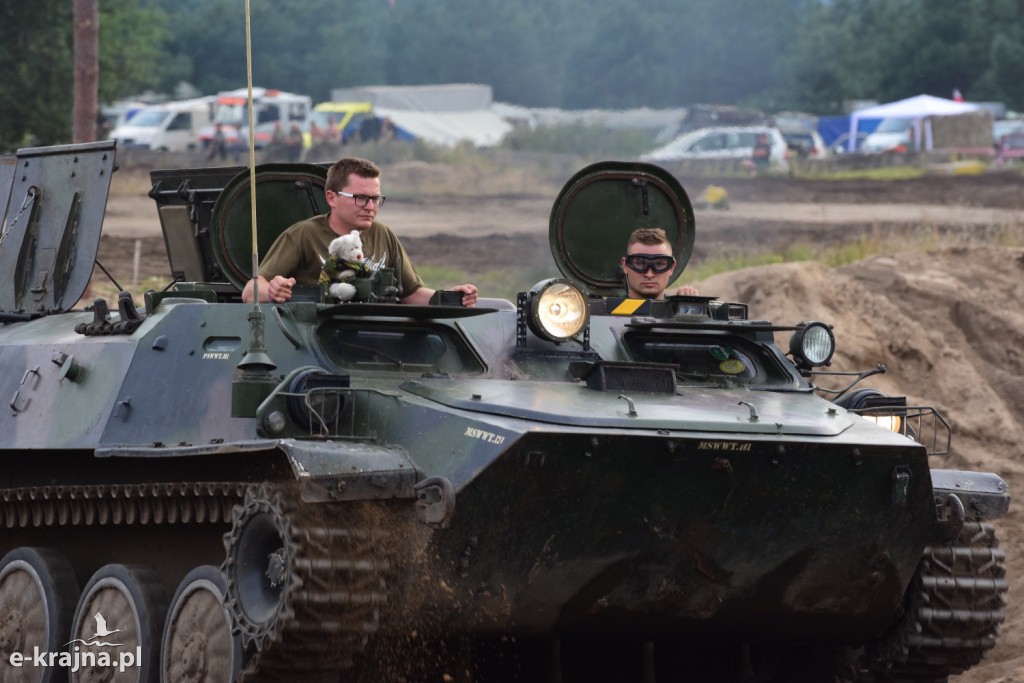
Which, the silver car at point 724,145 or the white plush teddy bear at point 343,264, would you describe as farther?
the silver car at point 724,145

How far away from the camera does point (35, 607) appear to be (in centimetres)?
1009

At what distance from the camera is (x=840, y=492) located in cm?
853

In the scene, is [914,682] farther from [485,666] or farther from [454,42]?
[454,42]

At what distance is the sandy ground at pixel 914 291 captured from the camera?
15.9 metres

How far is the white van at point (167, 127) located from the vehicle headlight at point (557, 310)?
117ft

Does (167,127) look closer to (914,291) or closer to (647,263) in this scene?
(914,291)

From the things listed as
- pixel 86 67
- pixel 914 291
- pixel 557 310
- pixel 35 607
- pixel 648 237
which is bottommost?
pixel 35 607

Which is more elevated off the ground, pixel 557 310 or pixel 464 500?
pixel 557 310

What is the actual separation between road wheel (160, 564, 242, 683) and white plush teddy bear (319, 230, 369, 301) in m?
1.44

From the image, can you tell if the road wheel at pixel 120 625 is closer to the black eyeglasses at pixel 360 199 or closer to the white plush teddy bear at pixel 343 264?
the white plush teddy bear at pixel 343 264

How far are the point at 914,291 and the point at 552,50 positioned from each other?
27.0 meters

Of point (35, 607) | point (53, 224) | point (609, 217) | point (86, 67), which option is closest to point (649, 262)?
point (609, 217)

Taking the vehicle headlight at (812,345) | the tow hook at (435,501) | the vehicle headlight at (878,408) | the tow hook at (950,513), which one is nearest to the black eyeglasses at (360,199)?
the tow hook at (435,501)

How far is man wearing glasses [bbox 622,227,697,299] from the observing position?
34.7 feet
